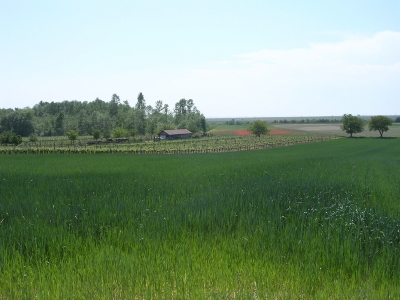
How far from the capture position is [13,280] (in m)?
6.45

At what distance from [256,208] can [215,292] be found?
15.3 feet

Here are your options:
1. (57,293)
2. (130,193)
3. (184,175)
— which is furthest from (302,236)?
(184,175)

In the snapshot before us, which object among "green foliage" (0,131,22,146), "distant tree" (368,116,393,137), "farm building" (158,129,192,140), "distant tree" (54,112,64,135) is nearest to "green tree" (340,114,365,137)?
"distant tree" (368,116,393,137)

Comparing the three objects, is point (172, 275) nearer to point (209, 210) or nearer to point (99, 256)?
point (99, 256)

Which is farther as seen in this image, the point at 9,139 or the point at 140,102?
the point at 140,102

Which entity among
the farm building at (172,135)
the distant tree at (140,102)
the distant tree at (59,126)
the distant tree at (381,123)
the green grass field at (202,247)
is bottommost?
the green grass field at (202,247)

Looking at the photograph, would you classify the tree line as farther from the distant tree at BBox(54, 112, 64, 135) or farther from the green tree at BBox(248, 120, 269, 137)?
the distant tree at BBox(54, 112, 64, 135)

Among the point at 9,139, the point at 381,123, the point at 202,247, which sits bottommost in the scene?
the point at 202,247

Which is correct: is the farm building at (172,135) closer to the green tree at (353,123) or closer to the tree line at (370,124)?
the tree line at (370,124)

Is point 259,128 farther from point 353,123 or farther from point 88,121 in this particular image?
point 88,121

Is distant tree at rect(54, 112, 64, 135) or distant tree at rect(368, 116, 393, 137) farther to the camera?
distant tree at rect(54, 112, 64, 135)

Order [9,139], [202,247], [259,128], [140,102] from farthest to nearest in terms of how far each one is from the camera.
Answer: [140,102]
[259,128]
[9,139]
[202,247]

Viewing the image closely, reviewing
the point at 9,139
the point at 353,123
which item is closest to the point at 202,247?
the point at 9,139

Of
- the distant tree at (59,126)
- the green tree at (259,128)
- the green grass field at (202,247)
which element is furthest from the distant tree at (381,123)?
the distant tree at (59,126)
